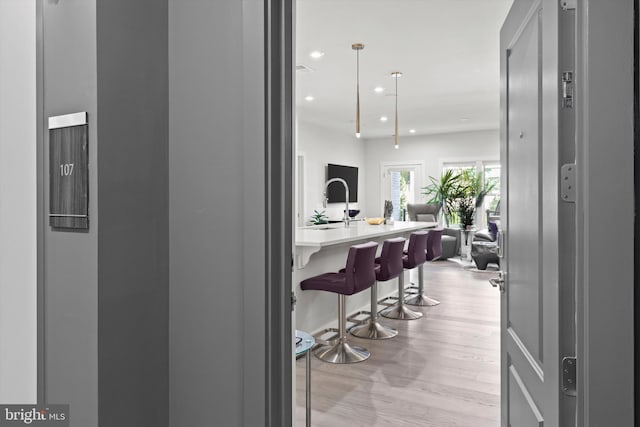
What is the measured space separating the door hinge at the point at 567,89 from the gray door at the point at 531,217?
Answer: 1 centimetres

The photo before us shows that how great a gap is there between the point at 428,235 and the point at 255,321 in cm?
357

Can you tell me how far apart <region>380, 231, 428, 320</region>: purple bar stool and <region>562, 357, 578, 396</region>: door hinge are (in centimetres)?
318

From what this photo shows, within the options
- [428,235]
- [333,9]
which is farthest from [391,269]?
[333,9]

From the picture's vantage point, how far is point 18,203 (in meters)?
1.54

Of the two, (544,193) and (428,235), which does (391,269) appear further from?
(544,193)

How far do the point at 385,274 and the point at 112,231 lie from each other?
265 centimetres

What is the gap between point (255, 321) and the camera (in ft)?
4.37

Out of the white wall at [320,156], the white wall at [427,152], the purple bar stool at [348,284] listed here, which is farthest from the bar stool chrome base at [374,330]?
the white wall at [427,152]

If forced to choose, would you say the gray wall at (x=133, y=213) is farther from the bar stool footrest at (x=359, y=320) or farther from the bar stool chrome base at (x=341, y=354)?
the bar stool footrest at (x=359, y=320)

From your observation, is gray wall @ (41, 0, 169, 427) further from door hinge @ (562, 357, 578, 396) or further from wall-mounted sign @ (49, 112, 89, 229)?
door hinge @ (562, 357, 578, 396)

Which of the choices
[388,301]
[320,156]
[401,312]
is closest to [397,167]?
[320,156]

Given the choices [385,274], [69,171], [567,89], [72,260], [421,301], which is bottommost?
[421,301]

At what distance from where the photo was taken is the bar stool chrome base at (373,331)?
3865 mm

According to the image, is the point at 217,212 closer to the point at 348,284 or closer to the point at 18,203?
the point at 18,203
